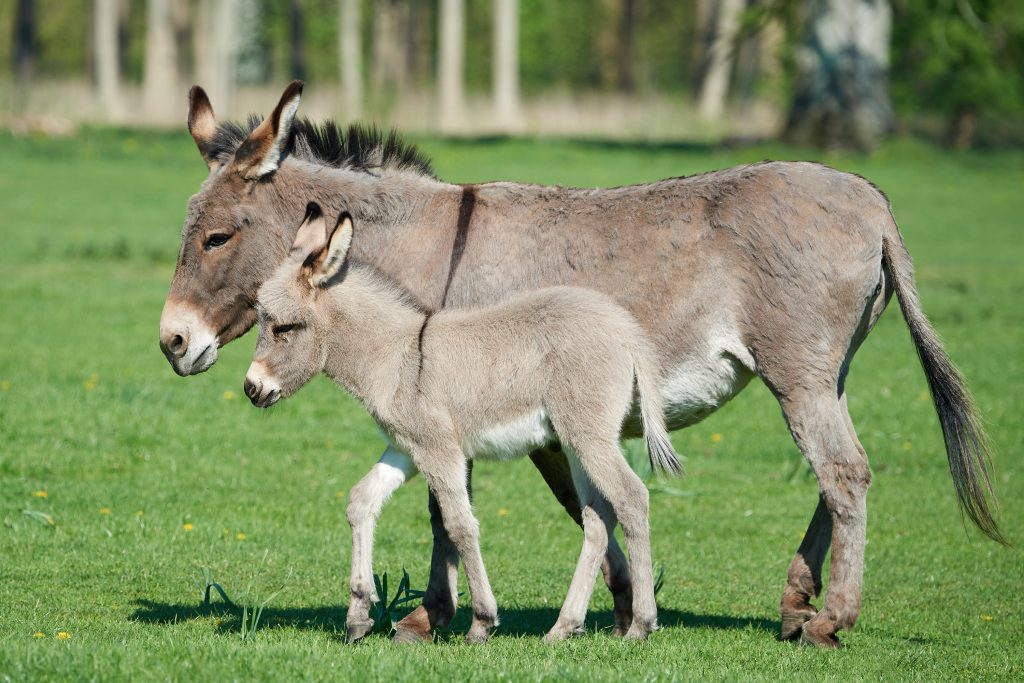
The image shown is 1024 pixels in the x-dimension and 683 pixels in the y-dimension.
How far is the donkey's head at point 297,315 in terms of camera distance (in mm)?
6098

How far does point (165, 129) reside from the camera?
135 feet

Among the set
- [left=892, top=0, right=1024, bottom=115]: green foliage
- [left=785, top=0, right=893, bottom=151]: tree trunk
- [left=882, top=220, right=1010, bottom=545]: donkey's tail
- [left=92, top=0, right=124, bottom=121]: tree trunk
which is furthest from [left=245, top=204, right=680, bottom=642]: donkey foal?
[left=92, top=0, right=124, bottom=121]: tree trunk

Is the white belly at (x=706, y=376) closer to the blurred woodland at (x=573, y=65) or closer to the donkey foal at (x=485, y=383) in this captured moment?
the donkey foal at (x=485, y=383)

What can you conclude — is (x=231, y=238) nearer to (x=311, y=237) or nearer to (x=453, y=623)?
(x=311, y=237)

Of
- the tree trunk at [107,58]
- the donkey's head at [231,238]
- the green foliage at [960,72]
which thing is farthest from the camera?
the tree trunk at [107,58]

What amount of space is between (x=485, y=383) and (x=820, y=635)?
1.98 m

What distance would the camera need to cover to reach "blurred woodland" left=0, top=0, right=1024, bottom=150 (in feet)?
103

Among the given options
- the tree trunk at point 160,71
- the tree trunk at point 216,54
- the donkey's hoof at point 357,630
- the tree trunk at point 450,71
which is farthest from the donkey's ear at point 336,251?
the tree trunk at point 160,71

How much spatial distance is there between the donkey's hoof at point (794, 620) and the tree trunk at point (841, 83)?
26.3m

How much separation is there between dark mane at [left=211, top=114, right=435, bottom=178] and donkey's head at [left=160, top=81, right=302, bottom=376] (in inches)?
10.1

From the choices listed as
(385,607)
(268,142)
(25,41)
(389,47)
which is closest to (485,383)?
(385,607)

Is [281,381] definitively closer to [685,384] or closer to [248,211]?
[248,211]

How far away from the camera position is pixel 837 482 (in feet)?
20.4

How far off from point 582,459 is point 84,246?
16734 mm
